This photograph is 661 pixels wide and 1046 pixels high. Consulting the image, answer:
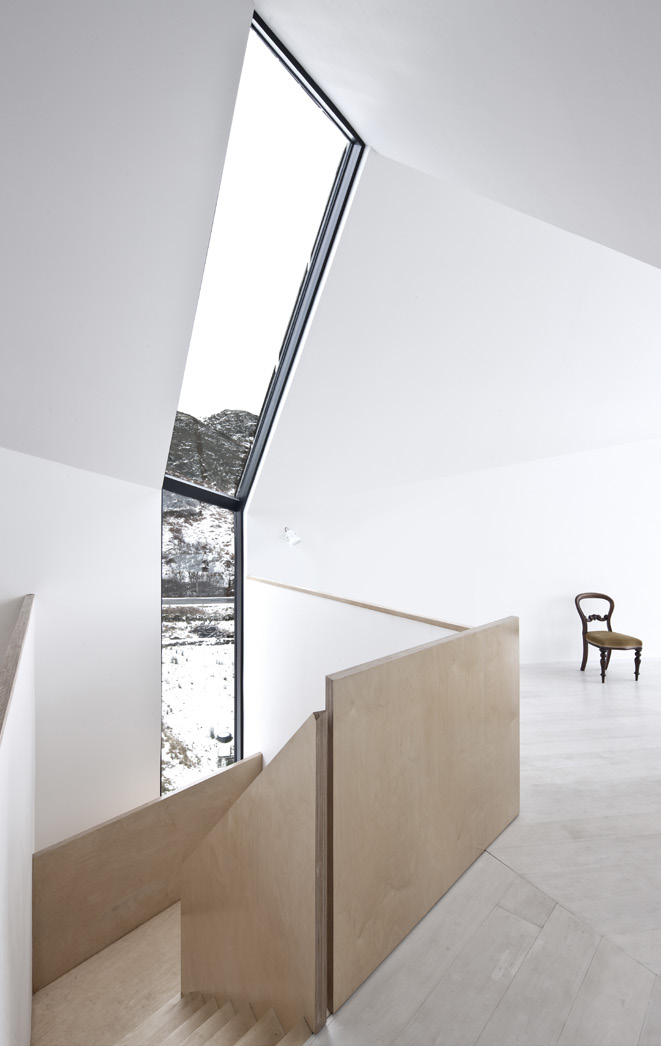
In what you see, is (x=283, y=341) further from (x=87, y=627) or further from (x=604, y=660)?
(x=604, y=660)

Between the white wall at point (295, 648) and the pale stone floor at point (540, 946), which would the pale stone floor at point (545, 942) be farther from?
the white wall at point (295, 648)

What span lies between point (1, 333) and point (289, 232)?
202 centimetres

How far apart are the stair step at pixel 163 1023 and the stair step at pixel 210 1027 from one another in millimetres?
390

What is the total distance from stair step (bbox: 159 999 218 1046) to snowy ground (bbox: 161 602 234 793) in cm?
215

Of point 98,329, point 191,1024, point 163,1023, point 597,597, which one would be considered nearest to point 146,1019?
point 163,1023

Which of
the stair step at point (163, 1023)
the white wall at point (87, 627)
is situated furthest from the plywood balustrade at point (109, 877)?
the stair step at point (163, 1023)

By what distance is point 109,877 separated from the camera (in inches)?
159

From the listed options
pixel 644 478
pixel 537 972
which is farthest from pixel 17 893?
pixel 644 478

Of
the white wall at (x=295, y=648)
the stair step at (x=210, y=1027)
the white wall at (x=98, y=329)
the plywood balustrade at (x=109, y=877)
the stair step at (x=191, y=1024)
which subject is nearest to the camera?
the white wall at (x=98, y=329)

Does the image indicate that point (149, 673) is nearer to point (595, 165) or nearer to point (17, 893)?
point (17, 893)

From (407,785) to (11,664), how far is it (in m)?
1.45

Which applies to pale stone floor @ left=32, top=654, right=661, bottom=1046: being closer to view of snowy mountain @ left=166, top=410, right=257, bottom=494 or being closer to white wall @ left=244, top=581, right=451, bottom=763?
white wall @ left=244, top=581, right=451, bottom=763

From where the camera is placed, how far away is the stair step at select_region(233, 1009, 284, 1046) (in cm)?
202

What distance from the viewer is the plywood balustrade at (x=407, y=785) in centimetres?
189
